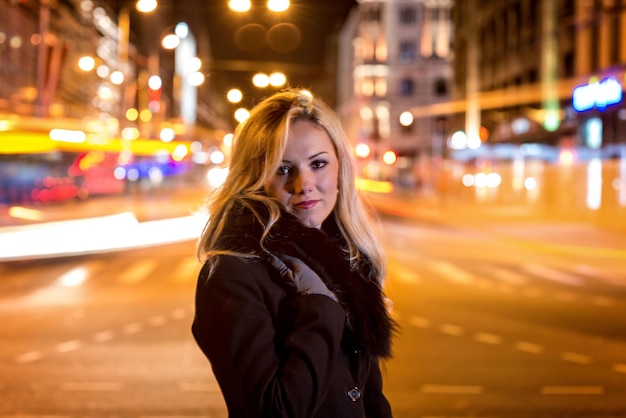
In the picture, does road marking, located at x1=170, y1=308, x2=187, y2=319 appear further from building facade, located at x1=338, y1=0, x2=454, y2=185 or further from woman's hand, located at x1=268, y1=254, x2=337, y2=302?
building facade, located at x1=338, y1=0, x2=454, y2=185

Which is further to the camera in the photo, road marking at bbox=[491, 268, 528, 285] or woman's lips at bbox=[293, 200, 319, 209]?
road marking at bbox=[491, 268, 528, 285]

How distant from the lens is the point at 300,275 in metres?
2.31

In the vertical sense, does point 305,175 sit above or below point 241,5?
below

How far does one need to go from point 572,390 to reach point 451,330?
12.8ft

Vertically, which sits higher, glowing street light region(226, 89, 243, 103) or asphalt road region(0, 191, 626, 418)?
glowing street light region(226, 89, 243, 103)

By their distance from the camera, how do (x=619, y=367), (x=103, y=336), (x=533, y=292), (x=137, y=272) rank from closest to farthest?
(x=619, y=367)
(x=103, y=336)
(x=533, y=292)
(x=137, y=272)

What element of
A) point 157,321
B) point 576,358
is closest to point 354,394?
point 576,358

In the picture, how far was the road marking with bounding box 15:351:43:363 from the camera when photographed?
31.2ft

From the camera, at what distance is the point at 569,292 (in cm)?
1709

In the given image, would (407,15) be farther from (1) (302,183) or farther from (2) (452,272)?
(1) (302,183)

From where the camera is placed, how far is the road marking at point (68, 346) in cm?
1023

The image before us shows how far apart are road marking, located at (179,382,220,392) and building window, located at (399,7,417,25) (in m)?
85.8

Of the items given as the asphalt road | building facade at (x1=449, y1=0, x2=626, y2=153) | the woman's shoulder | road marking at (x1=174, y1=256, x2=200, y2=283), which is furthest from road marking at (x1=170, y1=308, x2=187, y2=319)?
building facade at (x1=449, y1=0, x2=626, y2=153)

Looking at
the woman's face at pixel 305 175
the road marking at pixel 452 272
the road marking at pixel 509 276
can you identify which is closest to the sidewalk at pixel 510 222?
the road marking at pixel 452 272
